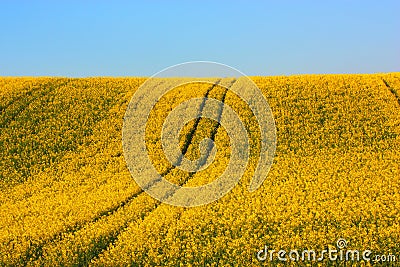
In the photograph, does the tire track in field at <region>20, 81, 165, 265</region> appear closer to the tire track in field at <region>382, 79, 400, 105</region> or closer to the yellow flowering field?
the yellow flowering field

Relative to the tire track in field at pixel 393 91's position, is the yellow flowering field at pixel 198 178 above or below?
below

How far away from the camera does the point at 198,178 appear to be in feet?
90.1

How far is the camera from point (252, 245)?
20.0 m

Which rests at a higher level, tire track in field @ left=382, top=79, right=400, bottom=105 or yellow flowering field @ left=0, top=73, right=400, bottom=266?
tire track in field @ left=382, top=79, right=400, bottom=105

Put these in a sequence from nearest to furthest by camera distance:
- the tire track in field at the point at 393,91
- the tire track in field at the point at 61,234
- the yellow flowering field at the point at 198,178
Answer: the yellow flowering field at the point at 198,178, the tire track in field at the point at 61,234, the tire track in field at the point at 393,91

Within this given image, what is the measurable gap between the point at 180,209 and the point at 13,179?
11.7 meters

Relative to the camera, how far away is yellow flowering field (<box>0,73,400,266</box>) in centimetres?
2041

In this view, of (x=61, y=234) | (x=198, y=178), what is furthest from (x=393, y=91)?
(x=61, y=234)

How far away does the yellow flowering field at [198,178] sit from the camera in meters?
20.4

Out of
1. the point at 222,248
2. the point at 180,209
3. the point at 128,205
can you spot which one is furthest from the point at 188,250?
the point at 128,205

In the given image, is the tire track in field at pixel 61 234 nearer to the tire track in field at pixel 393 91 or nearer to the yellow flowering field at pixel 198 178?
the yellow flowering field at pixel 198 178

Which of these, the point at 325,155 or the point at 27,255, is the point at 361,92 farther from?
the point at 27,255

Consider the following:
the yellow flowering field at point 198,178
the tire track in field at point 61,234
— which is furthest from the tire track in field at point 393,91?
the tire track in field at point 61,234

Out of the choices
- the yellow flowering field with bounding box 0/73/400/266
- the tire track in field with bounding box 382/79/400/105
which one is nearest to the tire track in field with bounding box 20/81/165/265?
the yellow flowering field with bounding box 0/73/400/266
